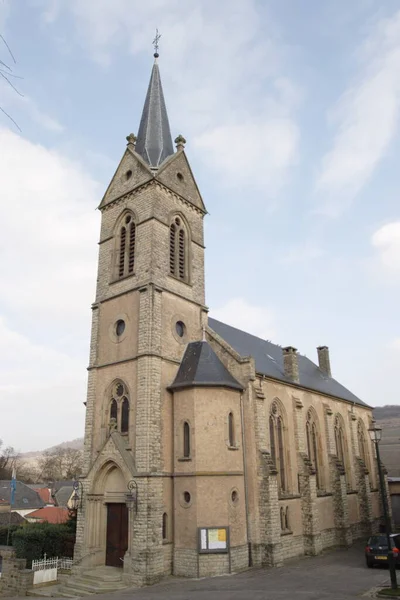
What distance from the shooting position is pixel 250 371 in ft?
75.2

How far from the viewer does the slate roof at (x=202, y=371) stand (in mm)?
21312

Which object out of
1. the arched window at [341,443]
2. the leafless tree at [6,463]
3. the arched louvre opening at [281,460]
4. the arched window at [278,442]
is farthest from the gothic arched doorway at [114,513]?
the leafless tree at [6,463]

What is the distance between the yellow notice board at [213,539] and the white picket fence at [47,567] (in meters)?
6.78

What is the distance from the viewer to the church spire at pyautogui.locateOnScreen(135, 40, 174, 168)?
27.1 meters

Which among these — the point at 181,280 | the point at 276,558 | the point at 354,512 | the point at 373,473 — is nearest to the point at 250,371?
the point at 181,280

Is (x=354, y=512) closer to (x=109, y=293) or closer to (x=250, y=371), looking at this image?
(x=250, y=371)

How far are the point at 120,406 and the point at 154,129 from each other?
16.9 meters

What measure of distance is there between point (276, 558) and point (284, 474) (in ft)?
16.8

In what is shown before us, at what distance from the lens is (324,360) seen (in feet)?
133

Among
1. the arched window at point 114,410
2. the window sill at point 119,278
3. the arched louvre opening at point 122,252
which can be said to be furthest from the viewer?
the arched louvre opening at point 122,252

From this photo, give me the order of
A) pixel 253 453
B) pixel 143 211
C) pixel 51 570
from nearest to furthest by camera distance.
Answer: pixel 51 570, pixel 253 453, pixel 143 211

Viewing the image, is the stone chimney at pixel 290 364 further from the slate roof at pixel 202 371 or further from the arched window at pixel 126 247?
the arched window at pixel 126 247

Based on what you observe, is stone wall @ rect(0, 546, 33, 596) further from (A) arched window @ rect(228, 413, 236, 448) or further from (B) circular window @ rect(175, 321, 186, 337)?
(B) circular window @ rect(175, 321, 186, 337)

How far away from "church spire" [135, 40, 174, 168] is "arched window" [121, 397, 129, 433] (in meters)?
13.3
